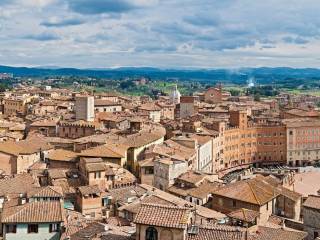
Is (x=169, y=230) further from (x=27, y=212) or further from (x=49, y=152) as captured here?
(x=49, y=152)

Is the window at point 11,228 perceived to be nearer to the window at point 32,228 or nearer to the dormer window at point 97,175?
the window at point 32,228

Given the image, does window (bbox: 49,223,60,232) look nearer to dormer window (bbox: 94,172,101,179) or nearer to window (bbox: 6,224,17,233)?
window (bbox: 6,224,17,233)

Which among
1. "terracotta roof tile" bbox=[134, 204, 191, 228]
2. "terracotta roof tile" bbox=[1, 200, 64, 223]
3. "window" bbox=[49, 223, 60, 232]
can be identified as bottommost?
"window" bbox=[49, 223, 60, 232]

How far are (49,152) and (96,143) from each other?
5.78 meters

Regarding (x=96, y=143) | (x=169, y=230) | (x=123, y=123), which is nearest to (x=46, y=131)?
(x=123, y=123)

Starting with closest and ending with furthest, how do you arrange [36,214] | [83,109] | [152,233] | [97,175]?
[152,233] → [36,214] → [97,175] → [83,109]

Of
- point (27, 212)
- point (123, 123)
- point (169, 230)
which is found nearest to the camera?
point (169, 230)

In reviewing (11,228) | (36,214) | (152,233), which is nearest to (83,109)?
(36,214)

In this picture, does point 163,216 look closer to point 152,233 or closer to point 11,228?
point 152,233

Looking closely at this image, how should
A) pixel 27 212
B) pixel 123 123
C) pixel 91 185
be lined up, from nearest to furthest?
1. pixel 27 212
2. pixel 91 185
3. pixel 123 123

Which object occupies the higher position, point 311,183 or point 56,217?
point 56,217

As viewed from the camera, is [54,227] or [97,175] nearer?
[54,227]

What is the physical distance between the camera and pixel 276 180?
54906mm

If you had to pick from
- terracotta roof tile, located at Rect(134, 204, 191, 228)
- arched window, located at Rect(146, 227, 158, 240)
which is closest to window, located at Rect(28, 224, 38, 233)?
terracotta roof tile, located at Rect(134, 204, 191, 228)
